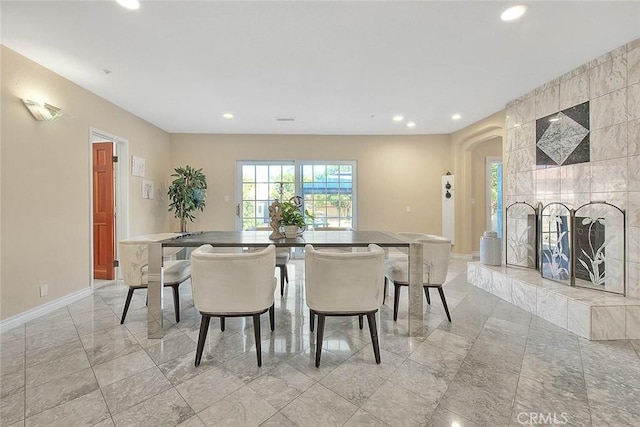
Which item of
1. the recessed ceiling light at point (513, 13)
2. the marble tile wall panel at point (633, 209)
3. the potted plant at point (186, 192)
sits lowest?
the marble tile wall panel at point (633, 209)

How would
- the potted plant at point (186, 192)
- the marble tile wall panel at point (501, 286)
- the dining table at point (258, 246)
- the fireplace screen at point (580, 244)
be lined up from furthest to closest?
the potted plant at point (186, 192), the marble tile wall panel at point (501, 286), the fireplace screen at point (580, 244), the dining table at point (258, 246)

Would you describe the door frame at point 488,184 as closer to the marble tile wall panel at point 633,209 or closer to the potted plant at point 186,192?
the marble tile wall panel at point 633,209

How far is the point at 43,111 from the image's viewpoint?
9.05 ft

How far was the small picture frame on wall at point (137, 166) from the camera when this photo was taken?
168 inches

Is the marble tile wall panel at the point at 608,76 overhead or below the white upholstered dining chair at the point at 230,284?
overhead

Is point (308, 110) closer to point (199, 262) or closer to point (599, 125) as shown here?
point (199, 262)

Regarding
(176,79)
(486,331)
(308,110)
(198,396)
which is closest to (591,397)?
(486,331)

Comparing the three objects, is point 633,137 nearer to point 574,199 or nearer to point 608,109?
point 608,109

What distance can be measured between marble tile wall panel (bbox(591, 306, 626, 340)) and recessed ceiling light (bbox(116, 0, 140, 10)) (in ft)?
14.2

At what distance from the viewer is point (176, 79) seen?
3115mm

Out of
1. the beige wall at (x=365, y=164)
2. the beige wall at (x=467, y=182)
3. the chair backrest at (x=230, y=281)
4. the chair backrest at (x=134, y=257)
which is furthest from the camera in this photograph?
the beige wall at (x=365, y=164)

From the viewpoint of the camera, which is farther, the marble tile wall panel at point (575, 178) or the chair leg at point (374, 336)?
the marble tile wall panel at point (575, 178)

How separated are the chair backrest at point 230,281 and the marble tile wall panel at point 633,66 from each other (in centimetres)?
366

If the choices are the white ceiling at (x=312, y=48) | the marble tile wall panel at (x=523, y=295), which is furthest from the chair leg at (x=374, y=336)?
the white ceiling at (x=312, y=48)
